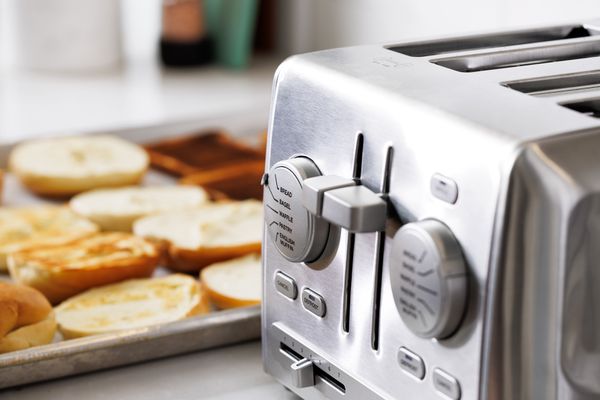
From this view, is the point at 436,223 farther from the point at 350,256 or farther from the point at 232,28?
the point at 232,28

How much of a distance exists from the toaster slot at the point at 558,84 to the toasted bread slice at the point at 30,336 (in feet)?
1.57

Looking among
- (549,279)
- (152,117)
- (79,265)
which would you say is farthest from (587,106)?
(152,117)

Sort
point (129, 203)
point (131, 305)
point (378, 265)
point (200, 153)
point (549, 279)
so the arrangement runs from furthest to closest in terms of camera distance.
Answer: point (200, 153)
point (129, 203)
point (131, 305)
point (378, 265)
point (549, 279)

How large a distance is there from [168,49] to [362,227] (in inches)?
52.5

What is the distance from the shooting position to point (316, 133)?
715 mm

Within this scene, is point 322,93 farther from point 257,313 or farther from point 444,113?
point 257,313

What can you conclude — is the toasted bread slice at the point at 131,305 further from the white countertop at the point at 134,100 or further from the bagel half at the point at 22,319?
the white countertop at the point at 134,100

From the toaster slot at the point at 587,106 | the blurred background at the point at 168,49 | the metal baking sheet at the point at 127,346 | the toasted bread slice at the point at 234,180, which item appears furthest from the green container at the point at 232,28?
the toaster slot at the point at 587,106

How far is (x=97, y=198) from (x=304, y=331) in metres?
0.59

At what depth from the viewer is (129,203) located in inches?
49.9

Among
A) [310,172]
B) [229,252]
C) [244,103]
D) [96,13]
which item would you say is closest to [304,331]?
[310,172]

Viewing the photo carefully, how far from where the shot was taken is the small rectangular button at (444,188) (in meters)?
0.60

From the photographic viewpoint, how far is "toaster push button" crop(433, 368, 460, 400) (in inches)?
24.0

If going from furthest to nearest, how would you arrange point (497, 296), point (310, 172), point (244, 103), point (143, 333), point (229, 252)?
point (244, 103), point (229, 252), point (143, 333), point (310, 172), point (497, 296)
